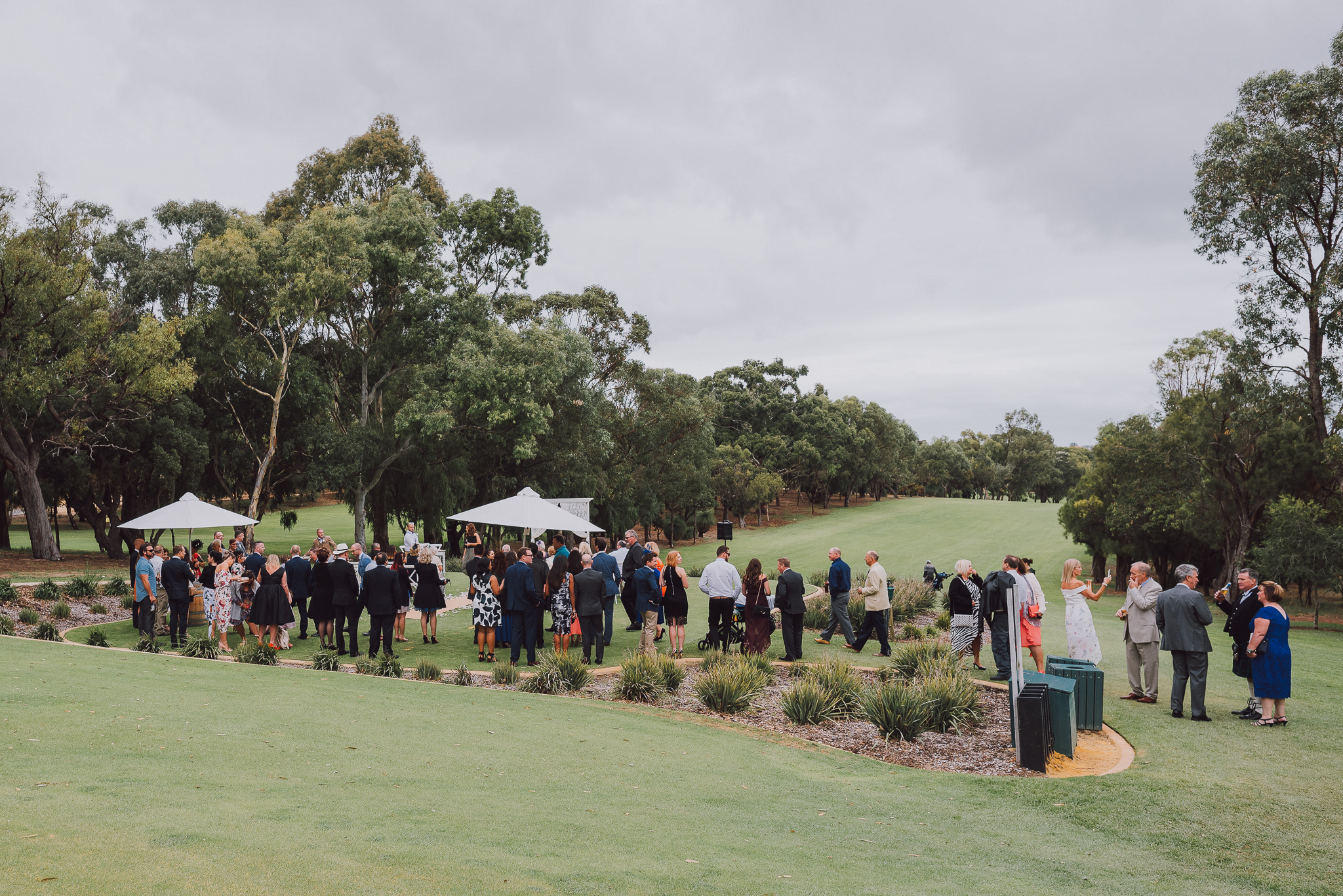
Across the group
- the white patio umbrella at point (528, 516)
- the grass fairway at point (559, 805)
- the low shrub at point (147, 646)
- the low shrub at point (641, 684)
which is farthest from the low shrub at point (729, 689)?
the low shrub at point (147, 646)

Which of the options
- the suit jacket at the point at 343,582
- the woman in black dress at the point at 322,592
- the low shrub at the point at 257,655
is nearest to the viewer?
the low shrub at the point at 257,655

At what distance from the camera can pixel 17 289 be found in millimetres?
22797

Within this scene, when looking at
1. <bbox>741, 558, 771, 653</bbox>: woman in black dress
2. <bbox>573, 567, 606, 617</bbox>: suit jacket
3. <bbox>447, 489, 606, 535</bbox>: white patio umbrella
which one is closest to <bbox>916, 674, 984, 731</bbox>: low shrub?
<bbox>741, 558, 771, 653</bbox>: woman in black dress

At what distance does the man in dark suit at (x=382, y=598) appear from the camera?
12102 millimetres

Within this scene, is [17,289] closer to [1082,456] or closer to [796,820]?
[796,820]

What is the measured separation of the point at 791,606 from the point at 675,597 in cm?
186

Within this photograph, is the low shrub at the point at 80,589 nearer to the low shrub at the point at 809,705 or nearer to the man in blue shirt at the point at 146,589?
the man in blue shirt at the point at 146,589

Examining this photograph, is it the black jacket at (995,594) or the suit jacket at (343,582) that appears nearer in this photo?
the black jacket at (995,594)

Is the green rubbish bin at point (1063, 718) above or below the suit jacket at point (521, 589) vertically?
below

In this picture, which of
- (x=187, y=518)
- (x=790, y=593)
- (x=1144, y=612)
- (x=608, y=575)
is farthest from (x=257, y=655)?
(x=1144, y=612)

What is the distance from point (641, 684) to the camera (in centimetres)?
1075

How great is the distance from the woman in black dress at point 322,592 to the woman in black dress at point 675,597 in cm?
514

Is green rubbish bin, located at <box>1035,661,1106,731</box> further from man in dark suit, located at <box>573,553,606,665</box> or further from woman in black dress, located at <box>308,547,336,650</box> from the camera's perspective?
woman in black dress, located at <box>308,547,336,650</box>

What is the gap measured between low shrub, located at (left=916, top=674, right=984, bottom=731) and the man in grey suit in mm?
2240
